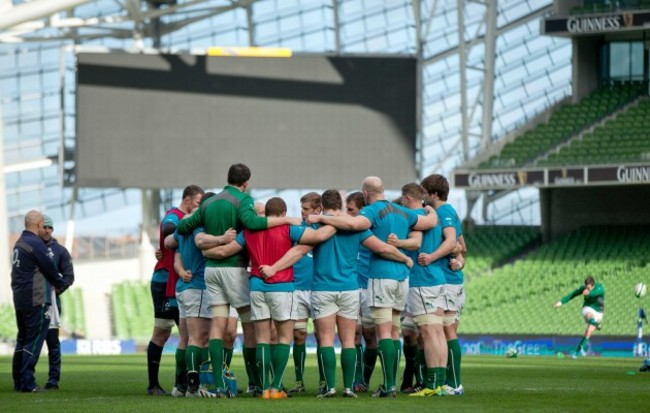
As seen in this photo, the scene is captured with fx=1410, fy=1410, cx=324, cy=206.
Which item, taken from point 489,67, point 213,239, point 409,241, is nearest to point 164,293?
point 213,239

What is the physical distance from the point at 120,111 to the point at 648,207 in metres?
17.0

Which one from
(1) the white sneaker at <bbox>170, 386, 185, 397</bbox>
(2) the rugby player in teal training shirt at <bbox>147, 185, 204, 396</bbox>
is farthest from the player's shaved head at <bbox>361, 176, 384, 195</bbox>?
(1) the white sneaker at <bbox>170, 386, 185, 397</bbox>

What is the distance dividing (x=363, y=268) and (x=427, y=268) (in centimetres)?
140

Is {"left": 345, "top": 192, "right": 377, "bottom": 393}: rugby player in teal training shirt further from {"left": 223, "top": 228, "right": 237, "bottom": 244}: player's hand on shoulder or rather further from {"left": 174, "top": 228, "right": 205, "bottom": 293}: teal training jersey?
{"left": 223, "top": 228, "right": 237, "bottom": 244}: player's hand on shoulder

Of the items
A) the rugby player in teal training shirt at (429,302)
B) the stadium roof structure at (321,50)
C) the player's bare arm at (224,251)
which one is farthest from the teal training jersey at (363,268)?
the stadium roof structure at (321,50)

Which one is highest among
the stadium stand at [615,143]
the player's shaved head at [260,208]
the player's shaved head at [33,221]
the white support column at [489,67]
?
the white support column at [489,67]

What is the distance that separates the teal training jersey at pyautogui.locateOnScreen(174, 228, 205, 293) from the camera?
1396 cm

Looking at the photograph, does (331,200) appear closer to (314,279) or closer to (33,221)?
(314,279)

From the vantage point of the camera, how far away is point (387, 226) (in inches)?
546

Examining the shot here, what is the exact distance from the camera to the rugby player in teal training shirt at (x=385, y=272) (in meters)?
13.6

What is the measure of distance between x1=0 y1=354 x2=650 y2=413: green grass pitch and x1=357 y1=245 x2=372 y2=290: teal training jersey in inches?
51.3

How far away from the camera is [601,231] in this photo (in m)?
43.7

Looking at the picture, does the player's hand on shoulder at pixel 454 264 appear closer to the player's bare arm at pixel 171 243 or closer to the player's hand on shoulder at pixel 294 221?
the player's hand on shoulder at pixel 294 221

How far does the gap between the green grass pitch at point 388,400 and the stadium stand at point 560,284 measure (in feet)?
52.5
